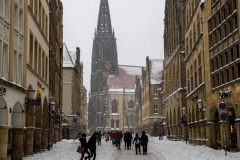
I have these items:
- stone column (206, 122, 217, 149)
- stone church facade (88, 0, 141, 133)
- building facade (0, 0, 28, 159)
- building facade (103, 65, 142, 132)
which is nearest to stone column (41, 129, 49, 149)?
building facade (0, 0, 28, 159)

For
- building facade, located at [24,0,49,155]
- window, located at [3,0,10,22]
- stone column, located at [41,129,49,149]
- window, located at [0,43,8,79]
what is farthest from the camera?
stone column, located at [41,129,49,149]

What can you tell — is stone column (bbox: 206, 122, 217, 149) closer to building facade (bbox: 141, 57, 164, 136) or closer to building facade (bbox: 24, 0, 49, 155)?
building facade (bbox: 24, 0, 49, 155)

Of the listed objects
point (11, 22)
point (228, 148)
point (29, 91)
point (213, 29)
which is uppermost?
point (213, 29)

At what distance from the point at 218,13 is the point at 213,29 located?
1.51 meters

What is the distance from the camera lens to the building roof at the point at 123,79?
15100cm

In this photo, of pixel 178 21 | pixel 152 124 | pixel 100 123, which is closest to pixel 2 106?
pixel 178 21

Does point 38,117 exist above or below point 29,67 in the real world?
below

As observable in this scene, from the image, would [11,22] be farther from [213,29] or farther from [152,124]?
[152,124]

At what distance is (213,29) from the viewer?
95.1 feet

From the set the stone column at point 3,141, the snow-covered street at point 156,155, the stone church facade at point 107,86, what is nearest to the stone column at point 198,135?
the snow-covered street at point 156,155

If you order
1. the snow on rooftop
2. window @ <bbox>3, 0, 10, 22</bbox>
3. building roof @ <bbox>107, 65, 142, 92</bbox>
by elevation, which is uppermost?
the snow on rooftop

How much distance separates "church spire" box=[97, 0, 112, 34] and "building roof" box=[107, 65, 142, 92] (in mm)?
16621

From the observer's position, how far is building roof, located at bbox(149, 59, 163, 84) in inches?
3499

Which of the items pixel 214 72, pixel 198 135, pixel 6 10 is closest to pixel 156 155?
pixel 214 72
